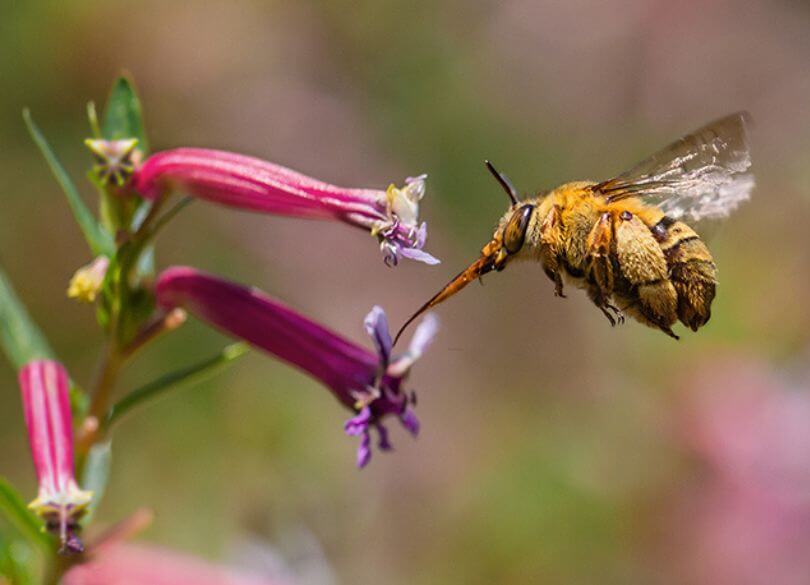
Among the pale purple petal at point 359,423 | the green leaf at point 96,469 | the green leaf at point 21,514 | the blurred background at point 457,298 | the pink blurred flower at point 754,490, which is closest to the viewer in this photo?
the green leaf at point 21,514

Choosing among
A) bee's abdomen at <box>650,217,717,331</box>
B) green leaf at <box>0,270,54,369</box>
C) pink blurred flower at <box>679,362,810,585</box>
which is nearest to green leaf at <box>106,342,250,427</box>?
green leaf at <box>0,270,54,369</box>

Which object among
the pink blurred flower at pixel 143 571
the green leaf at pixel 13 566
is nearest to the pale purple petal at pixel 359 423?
the green leaf at pixel 13 566

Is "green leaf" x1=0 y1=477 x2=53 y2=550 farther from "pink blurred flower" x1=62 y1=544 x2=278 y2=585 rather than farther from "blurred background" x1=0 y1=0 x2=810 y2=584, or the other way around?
"blurred background" x1=0 y1=0 x2=810 y2=584

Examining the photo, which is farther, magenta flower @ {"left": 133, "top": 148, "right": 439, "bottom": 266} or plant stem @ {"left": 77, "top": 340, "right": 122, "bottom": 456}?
plant stem @ {"left": 77, "top": 340, "right": 122, "bottom": 456}

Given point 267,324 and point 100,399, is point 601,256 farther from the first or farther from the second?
point 100,399

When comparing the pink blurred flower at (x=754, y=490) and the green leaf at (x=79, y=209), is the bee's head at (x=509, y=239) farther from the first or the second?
the pink blurred flower at (x=754, y=490)

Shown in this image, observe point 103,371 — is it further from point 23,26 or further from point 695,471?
point 23,26
